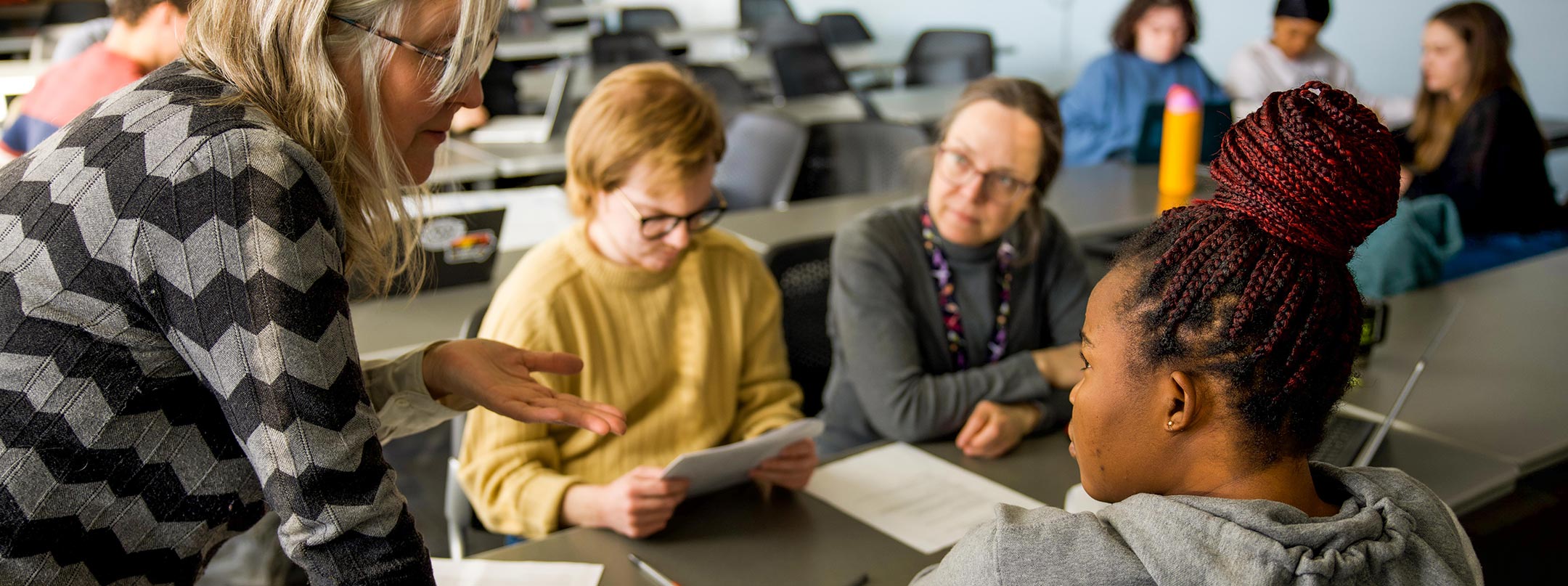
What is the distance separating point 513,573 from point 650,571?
6.2 inches

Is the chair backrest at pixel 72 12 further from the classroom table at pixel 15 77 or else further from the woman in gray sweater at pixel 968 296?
the woman in gray sweater at pixel 968 296

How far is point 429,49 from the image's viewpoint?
3.12 feet

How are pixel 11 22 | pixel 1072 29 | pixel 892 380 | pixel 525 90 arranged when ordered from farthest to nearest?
pixel 11 22 < pixel 1072 29 < pixel 525 90 < pixel 892 380

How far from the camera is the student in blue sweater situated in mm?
4199

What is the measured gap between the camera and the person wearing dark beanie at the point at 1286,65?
4.32 meters

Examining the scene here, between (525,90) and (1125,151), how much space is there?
3.25m

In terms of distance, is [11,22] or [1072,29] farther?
[11,22]

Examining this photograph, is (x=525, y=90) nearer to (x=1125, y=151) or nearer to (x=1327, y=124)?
(x=1125, y=151)

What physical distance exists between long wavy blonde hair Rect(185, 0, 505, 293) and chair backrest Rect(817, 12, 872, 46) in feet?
25.3

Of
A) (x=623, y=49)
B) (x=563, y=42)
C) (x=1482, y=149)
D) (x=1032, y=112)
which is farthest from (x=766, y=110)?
(x=563, y=42)

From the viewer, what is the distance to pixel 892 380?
1.80 meters

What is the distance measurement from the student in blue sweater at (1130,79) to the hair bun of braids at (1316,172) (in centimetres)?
333

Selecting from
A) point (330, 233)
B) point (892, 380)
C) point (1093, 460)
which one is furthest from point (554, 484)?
point (1093, 460)

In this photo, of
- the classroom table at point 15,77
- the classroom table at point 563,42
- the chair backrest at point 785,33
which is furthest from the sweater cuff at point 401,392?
the classroom table at point 563,42
